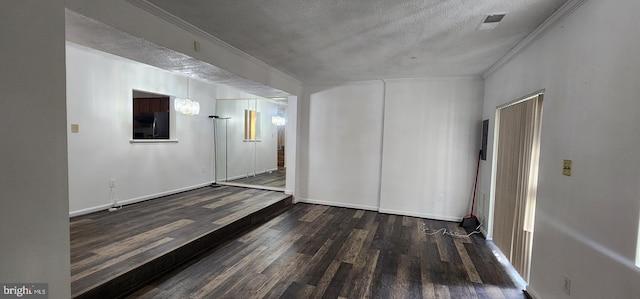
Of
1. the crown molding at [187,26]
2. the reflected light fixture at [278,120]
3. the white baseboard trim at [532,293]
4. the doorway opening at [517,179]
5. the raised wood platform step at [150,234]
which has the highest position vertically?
the crown molding at [187,26]

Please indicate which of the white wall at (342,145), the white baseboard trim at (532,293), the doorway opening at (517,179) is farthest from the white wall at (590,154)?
the white wall at (342,145)

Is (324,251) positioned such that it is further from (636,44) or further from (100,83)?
(100,83)

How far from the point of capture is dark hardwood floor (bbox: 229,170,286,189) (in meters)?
6.22

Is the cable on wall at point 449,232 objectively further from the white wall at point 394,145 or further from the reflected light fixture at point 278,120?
the reflected light fixture at point 278,120

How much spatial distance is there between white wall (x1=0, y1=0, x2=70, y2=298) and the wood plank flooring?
35.7 inches

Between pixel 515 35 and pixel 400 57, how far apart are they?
1224 millimetres

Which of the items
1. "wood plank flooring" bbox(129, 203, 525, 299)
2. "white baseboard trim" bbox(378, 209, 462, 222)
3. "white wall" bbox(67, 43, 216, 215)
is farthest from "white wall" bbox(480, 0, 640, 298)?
"white wall" bbox(67, 43, 216, 215)

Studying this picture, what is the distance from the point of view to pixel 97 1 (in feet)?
6.08

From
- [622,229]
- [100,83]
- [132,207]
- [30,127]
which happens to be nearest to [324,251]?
[622,229]

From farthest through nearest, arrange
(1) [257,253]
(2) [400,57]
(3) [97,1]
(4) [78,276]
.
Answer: (2) [400,57]
(1) [257,253]
(4) [78,276]
(3) [97,1]

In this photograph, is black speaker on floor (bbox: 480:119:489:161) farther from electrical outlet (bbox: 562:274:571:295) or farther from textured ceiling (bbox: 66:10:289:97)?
textured ceiling (bbox: 66:10:289:97)

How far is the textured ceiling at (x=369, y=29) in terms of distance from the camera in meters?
2.11

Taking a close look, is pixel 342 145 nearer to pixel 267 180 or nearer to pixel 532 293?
pixel 267 180

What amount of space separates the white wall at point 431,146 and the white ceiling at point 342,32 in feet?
2.32
